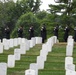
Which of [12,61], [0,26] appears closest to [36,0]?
[0,26]

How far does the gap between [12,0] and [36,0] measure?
762 cm

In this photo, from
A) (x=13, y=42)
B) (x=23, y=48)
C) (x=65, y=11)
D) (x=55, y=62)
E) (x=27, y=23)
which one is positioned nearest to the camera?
(x=55, y=62)

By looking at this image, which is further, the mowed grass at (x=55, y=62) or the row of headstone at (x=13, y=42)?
the row of headstone at (x=13, y=42)

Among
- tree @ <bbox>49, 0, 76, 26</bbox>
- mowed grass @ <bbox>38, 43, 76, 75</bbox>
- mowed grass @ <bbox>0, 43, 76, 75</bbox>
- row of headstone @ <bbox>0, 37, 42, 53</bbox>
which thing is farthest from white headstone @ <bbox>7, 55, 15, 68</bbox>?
tree @ <bbox>49, 0, 76, 26</bbox>

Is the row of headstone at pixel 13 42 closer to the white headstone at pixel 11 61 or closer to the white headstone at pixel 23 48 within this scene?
the white headstone at pixel 23 48

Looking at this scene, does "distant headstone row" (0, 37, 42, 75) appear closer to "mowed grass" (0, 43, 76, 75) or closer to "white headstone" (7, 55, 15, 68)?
"white headstone" (7, 55, 15, 68)

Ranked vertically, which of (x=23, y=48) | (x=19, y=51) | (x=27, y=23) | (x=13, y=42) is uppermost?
(x=27, y=23)

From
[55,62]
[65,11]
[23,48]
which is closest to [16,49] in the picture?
[55,62]

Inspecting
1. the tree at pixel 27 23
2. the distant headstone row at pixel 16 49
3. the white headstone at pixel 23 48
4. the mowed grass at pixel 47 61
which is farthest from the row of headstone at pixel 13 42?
the tree at pixel 27 23

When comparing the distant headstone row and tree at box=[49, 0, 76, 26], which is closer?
the distant headstone row

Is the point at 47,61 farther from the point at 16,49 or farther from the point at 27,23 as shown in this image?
the point at 27,23

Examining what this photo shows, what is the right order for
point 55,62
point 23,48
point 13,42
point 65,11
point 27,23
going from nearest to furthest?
point 55,62
point 23,48
point 13,42
point 65,11
point 27,23

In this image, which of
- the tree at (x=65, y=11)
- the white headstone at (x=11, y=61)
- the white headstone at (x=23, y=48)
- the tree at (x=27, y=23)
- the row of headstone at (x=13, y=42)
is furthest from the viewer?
the tree at (x=27, y=23)

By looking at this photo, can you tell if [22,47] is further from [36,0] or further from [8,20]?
[36,0]
